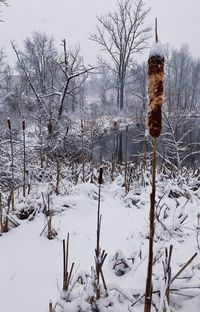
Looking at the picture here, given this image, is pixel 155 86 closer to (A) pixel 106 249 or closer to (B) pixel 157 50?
(B) pixel 157 50

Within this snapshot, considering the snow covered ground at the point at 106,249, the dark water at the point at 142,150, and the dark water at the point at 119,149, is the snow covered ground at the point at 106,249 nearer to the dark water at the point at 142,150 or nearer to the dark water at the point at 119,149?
the dark water at the point at 142,150

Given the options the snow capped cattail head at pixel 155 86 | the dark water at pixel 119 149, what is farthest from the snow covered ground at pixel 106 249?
the dark water at pixel 119 149

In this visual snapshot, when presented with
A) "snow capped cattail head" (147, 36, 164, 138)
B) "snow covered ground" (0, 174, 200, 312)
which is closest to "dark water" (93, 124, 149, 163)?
"snow covered ground" (0, 174, 200, 312)

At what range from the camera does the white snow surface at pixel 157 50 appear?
0.88 m

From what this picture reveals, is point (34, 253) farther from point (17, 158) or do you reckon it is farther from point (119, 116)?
point (119, 116)

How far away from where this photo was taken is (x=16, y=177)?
5012 mm

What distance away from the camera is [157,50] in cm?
89

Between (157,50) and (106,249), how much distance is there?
2.37m

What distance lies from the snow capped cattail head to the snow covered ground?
101 centimetres

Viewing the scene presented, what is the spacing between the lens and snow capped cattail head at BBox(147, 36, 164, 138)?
88 cm

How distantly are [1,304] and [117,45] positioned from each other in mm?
34773

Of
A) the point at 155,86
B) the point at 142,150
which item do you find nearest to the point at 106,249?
the point at 155,86

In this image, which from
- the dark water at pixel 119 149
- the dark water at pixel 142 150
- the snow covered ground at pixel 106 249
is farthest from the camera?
the dark water at pixel 119 149

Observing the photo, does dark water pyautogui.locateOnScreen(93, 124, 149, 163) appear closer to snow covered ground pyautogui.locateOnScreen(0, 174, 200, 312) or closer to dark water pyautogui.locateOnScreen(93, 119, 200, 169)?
dark water pyautogui.locateOnScreen(93, 119, 200, 169)
